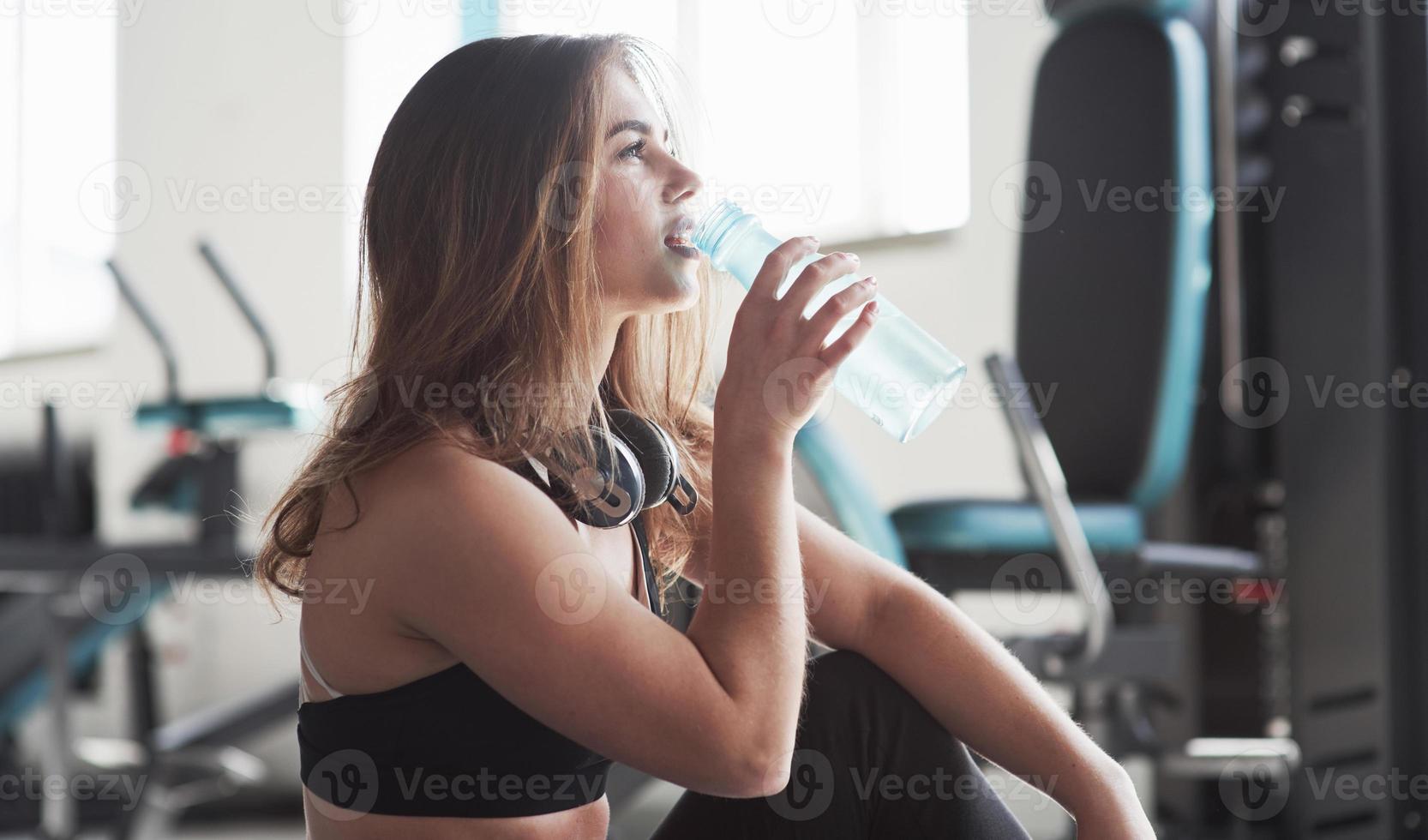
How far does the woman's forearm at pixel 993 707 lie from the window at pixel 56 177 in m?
3.89

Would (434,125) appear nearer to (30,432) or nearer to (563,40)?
(563,40)

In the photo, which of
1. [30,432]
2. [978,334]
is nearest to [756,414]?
[978,334]

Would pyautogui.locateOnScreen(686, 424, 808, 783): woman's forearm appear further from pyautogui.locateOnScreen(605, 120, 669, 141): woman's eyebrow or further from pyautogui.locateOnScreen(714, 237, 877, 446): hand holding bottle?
pyautogui.locateOnScreen(605, 120, 669, 141): woman's eyebrow

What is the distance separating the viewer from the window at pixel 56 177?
431 centimetres

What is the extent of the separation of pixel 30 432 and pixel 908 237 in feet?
10.2

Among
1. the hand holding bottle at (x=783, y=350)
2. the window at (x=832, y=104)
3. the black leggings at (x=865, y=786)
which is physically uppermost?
the window at (x=832, y=104)

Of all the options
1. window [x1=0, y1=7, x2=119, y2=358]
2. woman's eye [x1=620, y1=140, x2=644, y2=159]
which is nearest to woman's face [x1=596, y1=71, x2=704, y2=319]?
woman's eye [x1=620, y1=140, x2=644, y2=159]

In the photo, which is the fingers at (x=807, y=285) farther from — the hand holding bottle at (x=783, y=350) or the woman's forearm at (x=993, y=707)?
the woman's forearm at (x=993, y=707)

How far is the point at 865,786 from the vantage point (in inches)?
37.9

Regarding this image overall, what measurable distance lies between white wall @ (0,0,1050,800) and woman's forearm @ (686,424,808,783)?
120 inches

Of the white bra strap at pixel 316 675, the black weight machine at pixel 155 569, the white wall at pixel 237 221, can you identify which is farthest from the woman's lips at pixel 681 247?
the white wall at pixel 237 221

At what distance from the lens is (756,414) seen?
0.81m

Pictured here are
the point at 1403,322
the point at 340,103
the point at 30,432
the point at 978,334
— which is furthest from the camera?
the point at 30,432

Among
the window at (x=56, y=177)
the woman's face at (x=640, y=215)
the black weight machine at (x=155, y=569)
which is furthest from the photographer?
the window at (x=56, y=177)
